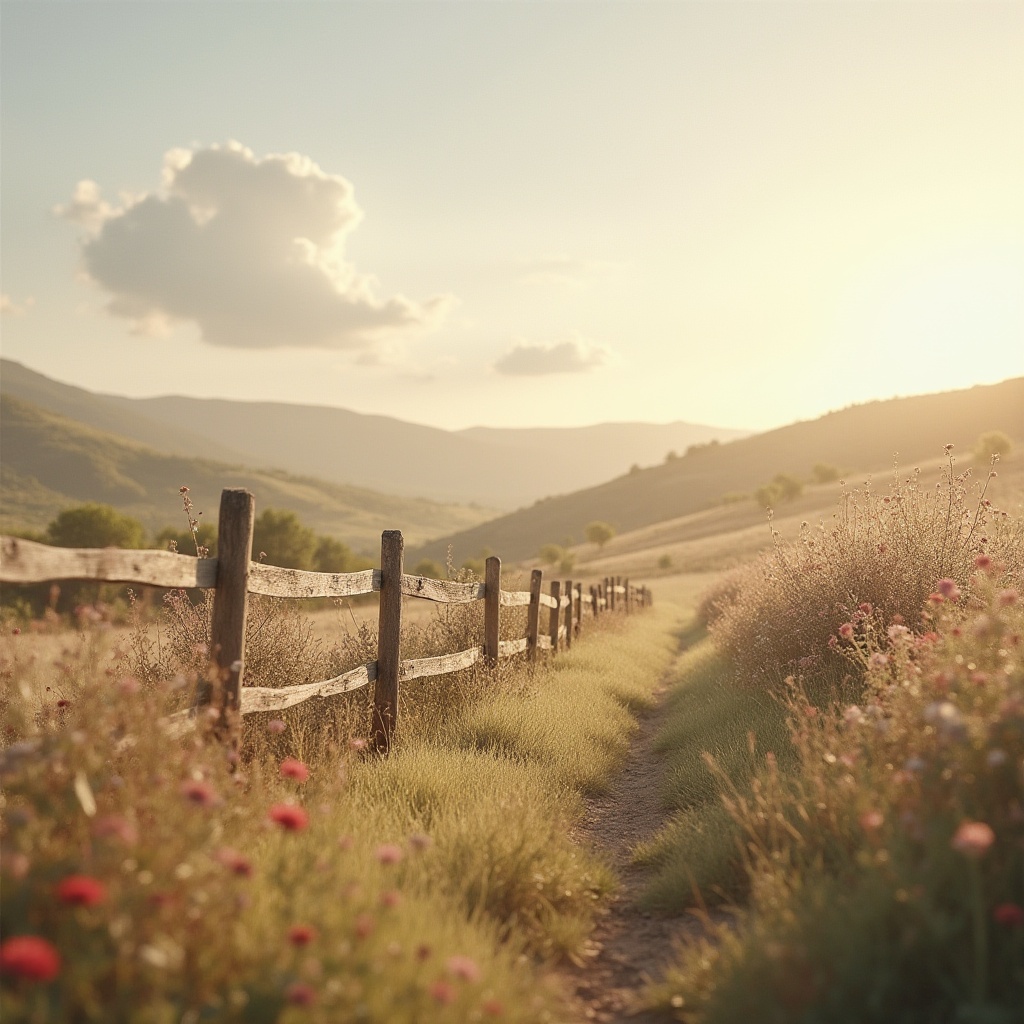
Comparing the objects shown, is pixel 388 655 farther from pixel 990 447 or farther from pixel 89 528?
pixel 990 447

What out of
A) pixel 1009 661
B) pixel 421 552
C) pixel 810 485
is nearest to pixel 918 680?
pixel 1009 661

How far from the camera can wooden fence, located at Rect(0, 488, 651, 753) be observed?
11.5 ft

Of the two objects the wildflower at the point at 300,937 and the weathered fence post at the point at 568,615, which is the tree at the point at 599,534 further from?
the wildflower at the point at 300,937

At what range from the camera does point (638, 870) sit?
199 inches

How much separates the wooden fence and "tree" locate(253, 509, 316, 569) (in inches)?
1323

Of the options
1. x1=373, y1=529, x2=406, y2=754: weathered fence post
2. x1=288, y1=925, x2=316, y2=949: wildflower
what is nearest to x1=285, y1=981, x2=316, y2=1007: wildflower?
x1=288, y1=925, x2=316, y2=949: wildflower

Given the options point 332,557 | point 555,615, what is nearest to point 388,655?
point 555,615

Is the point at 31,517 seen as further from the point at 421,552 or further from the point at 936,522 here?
the point at 936,522

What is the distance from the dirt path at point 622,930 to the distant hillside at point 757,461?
82.5m

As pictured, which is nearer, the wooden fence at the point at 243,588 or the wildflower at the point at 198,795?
the wildflower at the point at 198,795

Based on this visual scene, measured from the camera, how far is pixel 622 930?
13.7 feet

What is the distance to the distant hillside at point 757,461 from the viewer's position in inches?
3770

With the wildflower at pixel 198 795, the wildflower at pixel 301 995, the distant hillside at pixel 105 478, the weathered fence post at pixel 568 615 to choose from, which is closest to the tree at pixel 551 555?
the weathered fence post at pixel 568 615

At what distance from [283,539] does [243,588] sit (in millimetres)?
38186
